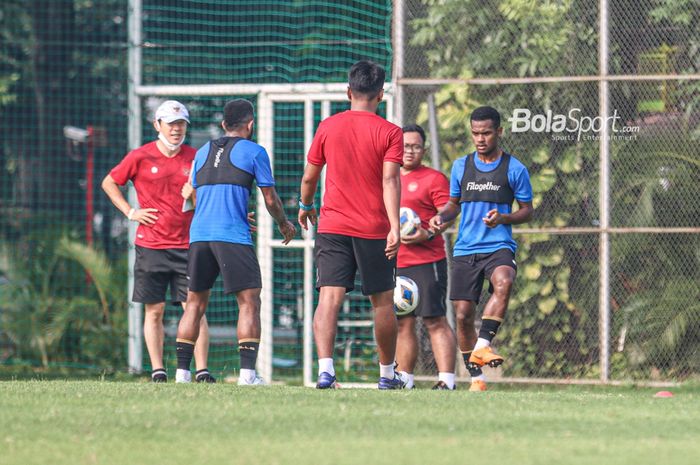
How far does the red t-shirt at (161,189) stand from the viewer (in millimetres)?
10445

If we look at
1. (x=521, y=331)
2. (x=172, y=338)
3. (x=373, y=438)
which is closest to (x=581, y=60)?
(x=521, y=331)

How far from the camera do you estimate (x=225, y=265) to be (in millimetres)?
9336

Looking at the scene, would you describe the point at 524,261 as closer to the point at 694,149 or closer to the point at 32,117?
the point at 694,149

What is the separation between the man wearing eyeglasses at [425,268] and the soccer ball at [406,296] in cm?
5

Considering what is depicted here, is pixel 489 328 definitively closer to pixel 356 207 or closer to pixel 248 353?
pixel 356 207

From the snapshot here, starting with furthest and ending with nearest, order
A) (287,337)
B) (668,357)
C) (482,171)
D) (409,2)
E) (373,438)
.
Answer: (287,337), (409,2), (668,357), (482,171), (373,438)

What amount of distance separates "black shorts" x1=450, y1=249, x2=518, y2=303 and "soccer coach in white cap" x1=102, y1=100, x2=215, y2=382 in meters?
2.06

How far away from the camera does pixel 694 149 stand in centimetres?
1209

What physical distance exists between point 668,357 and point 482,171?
134 inches

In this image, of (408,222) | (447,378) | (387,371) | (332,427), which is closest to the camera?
(332,427)

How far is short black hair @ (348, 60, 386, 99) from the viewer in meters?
8.65

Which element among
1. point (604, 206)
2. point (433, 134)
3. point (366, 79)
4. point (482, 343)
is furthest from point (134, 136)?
point (482, 343)

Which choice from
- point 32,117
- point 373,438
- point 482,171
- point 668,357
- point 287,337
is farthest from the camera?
point 32,117

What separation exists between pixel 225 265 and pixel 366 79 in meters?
1.73
